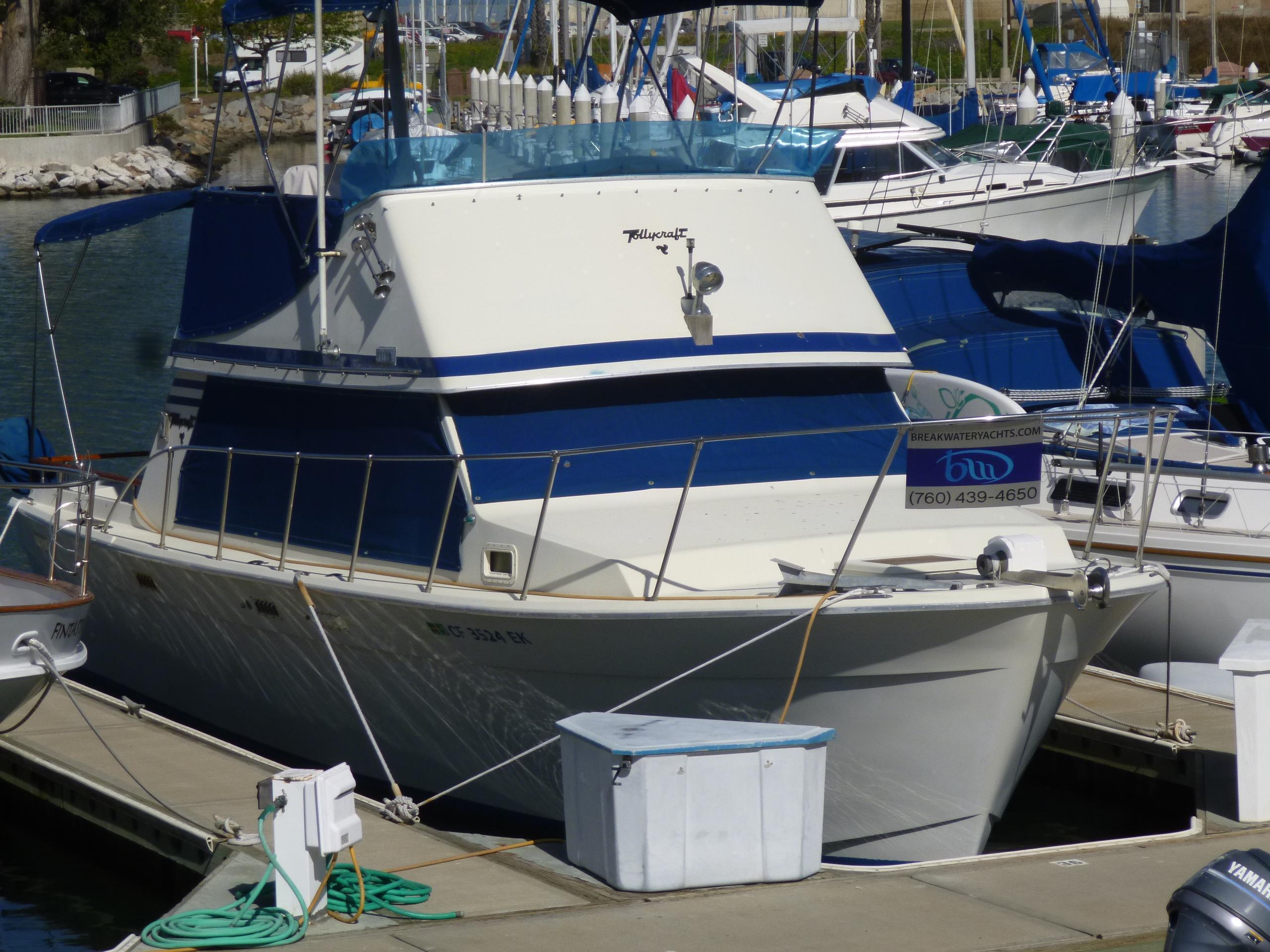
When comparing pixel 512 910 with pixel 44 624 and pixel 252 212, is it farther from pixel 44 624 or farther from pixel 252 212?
pixel 252 212

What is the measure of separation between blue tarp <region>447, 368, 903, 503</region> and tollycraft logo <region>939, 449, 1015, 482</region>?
4.62 ft

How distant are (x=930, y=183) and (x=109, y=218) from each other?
15.9m

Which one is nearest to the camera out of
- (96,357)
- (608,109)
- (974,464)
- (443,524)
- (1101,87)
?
(974,464)

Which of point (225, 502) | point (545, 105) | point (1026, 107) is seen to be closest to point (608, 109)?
point (545, 105)

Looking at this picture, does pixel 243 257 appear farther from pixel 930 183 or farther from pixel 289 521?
pixel 930 183

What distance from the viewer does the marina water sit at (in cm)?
747

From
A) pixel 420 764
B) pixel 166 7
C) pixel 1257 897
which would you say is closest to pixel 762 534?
pixel 420 764

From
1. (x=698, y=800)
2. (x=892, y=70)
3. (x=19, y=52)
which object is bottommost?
(x=698, y=800)

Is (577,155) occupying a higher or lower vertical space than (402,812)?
higher

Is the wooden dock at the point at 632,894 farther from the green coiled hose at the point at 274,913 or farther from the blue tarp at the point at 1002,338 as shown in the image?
the blue tarp at the point at 1002,338

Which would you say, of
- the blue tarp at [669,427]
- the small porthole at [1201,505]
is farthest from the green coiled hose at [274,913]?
the small porthole at [1201,505]

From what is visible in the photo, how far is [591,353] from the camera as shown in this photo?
7543 millimetres

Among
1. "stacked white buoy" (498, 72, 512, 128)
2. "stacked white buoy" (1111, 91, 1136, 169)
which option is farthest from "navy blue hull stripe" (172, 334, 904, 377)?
"stacked white buoy" (1111, 91, 1136, 169)

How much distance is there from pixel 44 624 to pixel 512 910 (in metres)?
2.98
